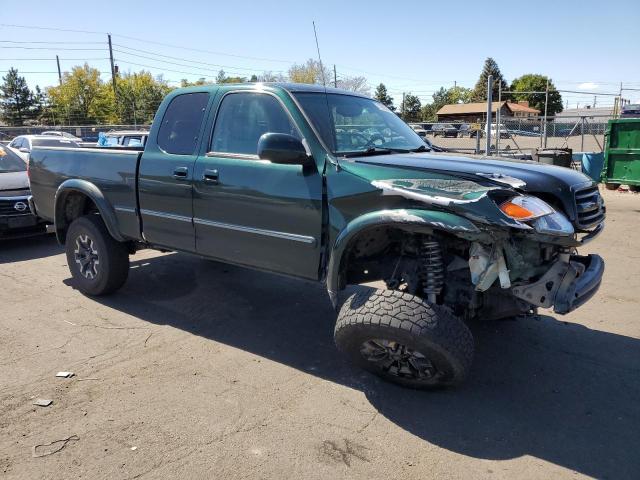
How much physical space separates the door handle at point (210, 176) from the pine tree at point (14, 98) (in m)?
69.5

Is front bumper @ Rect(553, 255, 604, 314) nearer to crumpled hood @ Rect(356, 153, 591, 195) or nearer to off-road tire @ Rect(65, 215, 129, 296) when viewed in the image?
crumpled hood @ Rect(356, 153, 591, 195)

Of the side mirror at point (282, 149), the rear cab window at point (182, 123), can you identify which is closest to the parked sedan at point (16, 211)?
the rear cab window at point (182, 123)

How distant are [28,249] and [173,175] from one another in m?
4.72

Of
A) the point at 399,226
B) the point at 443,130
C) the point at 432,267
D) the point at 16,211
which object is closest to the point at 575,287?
the point at 432,267

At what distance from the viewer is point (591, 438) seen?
9.99 ft

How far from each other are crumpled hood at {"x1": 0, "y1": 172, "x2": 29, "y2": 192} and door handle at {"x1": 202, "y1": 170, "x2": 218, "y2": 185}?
5.06m

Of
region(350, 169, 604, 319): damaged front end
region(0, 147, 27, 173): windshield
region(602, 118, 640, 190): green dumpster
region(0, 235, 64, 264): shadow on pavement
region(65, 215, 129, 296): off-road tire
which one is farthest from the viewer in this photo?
region(602, 118, 640, 190): green dumpster

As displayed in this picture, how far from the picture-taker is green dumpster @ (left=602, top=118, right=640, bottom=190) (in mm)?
11922

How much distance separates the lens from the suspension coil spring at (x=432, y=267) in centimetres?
336

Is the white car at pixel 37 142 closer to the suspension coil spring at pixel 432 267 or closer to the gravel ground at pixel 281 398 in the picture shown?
the gravel ground at pixel 281 398

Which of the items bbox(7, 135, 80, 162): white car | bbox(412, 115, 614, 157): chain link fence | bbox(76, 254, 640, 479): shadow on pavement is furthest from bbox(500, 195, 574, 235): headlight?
bbox(7, 135, 80, 162): white car

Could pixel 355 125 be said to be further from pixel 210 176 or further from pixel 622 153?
pixel 622 153

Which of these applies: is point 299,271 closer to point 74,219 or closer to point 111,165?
point 111,165

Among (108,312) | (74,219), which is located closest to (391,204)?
(108,312)
